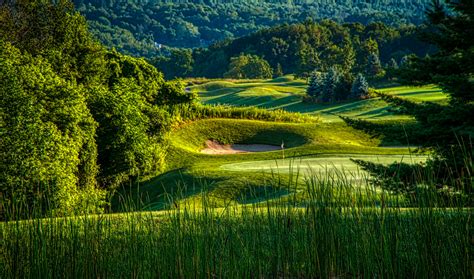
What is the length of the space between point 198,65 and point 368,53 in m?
45.7

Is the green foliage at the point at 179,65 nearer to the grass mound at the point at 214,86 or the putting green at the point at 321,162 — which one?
the grass mound at the point at 214,86

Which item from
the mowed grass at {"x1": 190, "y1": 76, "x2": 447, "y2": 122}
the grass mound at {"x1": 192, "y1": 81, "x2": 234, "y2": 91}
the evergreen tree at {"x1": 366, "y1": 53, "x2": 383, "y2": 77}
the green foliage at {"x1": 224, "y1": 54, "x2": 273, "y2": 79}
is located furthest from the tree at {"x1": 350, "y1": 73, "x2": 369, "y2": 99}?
the green foliage at {"x1": 224, "y1": 54, "x2": 273, "y2": 79}

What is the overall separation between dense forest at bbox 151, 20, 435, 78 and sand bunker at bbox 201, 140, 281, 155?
52771 millimetres

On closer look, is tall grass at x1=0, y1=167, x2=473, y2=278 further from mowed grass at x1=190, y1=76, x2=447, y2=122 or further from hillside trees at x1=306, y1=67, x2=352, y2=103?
hillside trees at x1=306, y1=67, x2=352, y2=103

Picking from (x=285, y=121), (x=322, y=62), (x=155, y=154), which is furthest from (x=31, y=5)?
(x=322, y=62)

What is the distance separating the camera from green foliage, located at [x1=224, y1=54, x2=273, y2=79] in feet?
320

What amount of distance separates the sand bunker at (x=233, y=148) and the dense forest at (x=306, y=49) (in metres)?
52.8

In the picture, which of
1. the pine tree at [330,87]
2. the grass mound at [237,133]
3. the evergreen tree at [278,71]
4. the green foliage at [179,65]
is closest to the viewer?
the grass mound at [237,133]

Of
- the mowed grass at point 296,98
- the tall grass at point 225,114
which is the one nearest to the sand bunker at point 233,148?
the tall grass at point 225,114

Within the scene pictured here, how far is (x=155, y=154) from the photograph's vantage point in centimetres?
2292

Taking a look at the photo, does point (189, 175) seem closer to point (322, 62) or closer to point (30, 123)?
point (30, 123)

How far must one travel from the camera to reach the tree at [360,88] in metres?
51.3

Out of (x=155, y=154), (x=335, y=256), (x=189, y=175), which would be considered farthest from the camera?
(x=155, y=154)

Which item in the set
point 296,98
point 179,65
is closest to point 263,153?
point 296,98
